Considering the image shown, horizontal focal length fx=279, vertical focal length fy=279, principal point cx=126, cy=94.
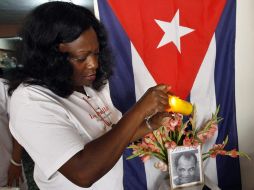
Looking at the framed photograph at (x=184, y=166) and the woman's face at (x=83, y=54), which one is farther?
Result: the framed photograph at (x=184, y=166)

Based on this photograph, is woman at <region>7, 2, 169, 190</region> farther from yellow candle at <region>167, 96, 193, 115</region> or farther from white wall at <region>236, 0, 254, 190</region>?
white wall at <region>236, 0, 254, 190</region>

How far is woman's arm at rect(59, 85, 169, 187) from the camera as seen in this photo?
0.58 m

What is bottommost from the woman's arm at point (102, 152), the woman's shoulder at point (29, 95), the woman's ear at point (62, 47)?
the woman's arm at point (102, 152)

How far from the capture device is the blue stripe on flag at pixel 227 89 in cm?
140

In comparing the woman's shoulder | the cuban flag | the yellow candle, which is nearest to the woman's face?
the woman's shoulder

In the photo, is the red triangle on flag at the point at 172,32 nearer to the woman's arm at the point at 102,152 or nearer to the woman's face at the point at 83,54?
the woman's face at the point at 83,54

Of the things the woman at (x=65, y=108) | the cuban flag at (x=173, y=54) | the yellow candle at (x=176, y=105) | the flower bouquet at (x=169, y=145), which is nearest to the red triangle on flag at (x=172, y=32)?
the cuban flag at (x=173, y=54)

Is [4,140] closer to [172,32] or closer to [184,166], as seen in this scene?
[184,166]

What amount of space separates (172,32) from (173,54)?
0.35 feet

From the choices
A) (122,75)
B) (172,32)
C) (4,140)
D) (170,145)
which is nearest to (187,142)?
(170,145)

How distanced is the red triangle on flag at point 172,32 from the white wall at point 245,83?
15 centimetres

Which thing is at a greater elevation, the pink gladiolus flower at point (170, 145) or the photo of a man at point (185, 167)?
the pink gladiolus flower at point (170, 145)

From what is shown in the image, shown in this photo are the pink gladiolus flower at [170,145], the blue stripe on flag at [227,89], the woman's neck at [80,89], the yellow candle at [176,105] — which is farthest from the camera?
the blue stripe on flag at [227,89]

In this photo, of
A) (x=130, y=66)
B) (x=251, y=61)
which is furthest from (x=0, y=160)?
(x=251, y=61)
